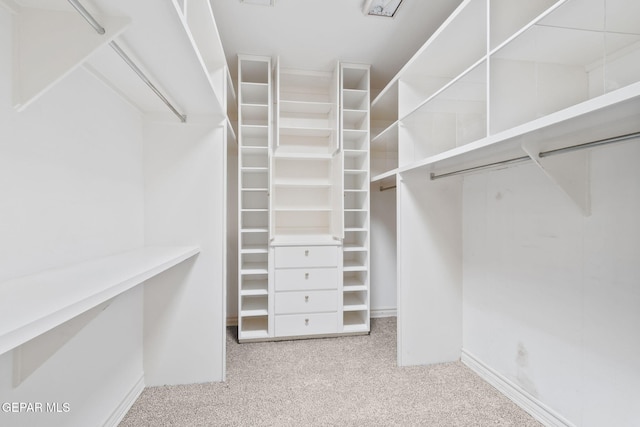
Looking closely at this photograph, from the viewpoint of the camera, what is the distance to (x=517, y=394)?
1.68 m

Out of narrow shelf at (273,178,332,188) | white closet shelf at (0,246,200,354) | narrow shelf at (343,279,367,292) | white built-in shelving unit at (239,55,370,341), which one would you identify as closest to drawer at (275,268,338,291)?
white built-in shelving unit at (239,55,370,341)

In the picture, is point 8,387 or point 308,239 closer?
point 8,387

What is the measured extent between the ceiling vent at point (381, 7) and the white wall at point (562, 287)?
122 cm

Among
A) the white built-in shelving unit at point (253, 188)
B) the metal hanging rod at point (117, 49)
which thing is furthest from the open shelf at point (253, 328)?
the metal hanging rod at point (117, 49)

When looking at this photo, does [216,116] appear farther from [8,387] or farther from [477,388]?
[477,388]

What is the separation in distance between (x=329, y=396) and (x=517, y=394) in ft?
3.57

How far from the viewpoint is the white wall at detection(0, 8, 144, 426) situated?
2.86ft

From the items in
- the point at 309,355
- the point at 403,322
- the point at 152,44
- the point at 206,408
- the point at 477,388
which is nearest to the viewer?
the point at 152,44

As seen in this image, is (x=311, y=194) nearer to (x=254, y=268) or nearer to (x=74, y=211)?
(x=254, y=268)

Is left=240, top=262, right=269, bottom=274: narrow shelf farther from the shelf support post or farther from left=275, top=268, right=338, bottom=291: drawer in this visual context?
the shelf support post

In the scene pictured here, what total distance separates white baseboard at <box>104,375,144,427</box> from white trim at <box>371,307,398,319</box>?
2.14 m

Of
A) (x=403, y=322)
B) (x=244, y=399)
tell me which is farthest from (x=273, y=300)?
(x=403, y=322)

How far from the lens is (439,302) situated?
2141 millimetres

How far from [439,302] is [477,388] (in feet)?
1.82
